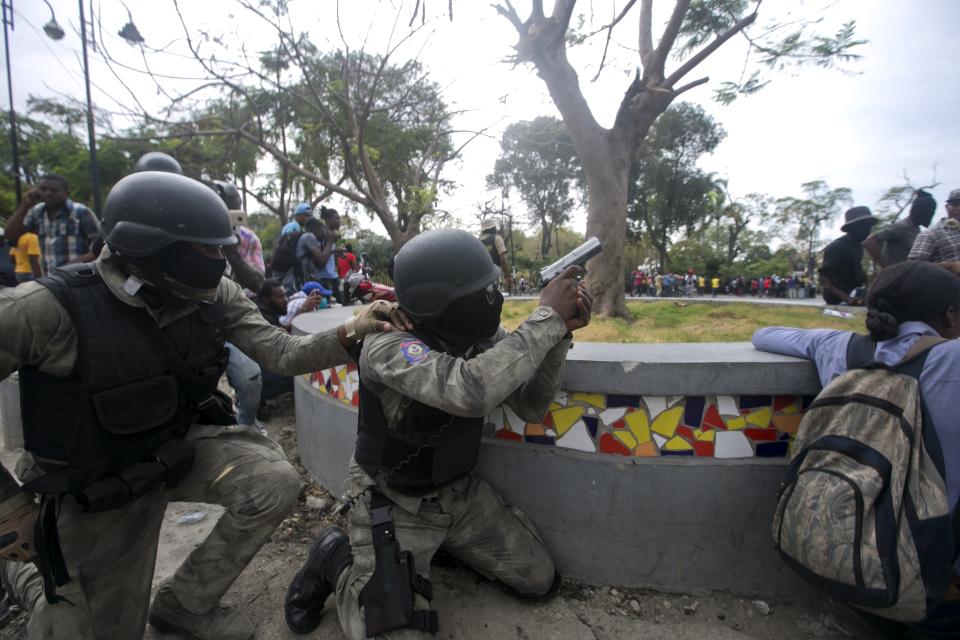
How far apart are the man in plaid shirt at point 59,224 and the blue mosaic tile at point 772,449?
5037 millimetres

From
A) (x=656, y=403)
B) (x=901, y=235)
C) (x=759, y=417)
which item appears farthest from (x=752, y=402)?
(x=901, y=235)

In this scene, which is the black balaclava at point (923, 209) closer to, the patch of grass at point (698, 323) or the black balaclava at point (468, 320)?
the patch of grass at point (698, 323)

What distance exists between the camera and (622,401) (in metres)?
2.05

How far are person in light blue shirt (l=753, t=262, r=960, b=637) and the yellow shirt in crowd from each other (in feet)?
21.5

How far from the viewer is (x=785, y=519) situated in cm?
171

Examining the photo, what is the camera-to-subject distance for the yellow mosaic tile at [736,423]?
203 centimetres

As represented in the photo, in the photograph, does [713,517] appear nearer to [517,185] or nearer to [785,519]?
[785,519]

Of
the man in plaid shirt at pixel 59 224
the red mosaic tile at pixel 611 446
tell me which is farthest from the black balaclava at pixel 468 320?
the man in plaid shirt at pixel 59 224

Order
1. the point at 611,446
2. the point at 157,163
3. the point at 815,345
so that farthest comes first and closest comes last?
the point at 157,163, the point at 611,446, the point at 815,345

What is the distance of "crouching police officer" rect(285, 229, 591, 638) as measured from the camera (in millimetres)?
1689

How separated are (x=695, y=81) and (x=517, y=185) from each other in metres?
30.6

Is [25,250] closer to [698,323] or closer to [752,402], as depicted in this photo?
[752,402]

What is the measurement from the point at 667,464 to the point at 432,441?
3.09 ft

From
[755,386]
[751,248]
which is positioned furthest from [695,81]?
[751,248]
